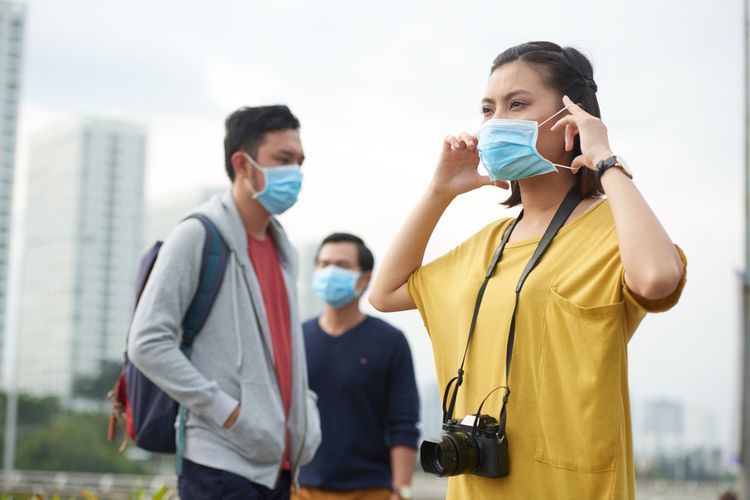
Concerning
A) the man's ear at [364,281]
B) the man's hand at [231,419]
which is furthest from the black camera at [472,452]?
the man's ear at [364,281]

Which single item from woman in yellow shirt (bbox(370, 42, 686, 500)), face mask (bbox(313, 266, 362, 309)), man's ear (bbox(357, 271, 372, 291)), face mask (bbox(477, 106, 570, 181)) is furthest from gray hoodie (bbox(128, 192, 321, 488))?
man's ear (bbox(357, 271, 372, 291))

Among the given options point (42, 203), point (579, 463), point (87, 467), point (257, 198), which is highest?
point (42, 203)

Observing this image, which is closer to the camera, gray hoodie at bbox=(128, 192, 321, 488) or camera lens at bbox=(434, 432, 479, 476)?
camera lens at bbox=(434, 432, 479, 476)

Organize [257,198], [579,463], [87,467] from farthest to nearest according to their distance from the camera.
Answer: [87,467] < [257,198] < [579,463]

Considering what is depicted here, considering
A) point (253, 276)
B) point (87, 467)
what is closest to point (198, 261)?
point (253, 276)

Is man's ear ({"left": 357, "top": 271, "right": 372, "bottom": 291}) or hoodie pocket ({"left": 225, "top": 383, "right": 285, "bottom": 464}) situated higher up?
man's ear ({"left": 357, "top": 271, "right": 372, "bottom": 291})

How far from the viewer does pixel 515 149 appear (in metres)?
2.59

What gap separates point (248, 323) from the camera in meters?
4.07

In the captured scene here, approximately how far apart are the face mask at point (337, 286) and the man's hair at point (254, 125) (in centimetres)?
160

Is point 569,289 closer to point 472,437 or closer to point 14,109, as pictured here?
point 472,437

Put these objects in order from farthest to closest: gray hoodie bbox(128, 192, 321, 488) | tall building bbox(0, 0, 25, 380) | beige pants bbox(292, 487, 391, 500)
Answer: tall building bbox(0, 0, 25, 380) → beige pants bbox(292, 487, 391, 500) → gray hoodie bbox(128, 192, 321, 488)

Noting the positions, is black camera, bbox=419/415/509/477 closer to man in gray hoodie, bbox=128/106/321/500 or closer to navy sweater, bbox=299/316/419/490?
man in gray hoodie, bbox=128/106/321/500

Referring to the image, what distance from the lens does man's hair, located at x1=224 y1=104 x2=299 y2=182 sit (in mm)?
4629

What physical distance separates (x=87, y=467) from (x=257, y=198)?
44.4 m
